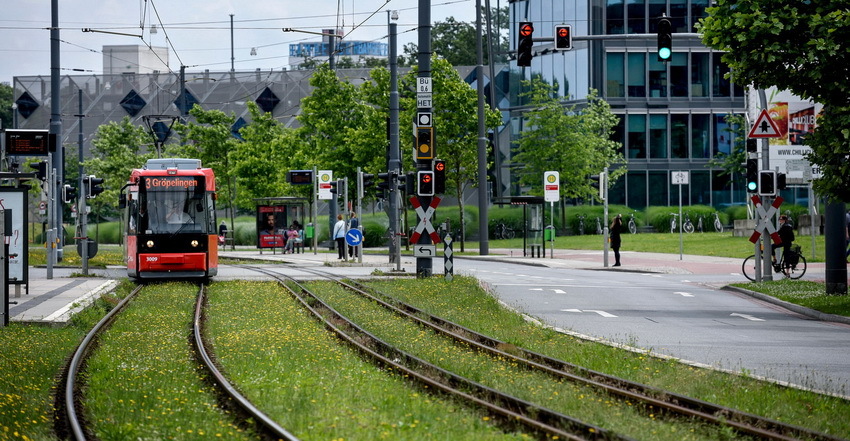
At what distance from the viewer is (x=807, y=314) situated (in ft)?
71.0

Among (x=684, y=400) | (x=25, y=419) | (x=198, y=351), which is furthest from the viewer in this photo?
(x=198, y=351)

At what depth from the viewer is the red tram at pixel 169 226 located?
2838 centimetres

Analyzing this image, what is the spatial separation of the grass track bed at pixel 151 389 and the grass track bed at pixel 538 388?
2719 millimetres

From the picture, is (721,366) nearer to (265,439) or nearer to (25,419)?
(265,439)

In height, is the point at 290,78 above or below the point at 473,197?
above

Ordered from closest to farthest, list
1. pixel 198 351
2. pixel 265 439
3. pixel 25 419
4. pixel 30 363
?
pixel 265 439, pixel 25 419, pixel 30 363, pixel 198 351

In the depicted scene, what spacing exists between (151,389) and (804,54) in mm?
13475

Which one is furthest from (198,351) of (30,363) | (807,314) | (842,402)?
(807,314)


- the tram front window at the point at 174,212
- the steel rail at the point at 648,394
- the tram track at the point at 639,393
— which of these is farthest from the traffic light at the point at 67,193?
the steel rail at the point at 648,394

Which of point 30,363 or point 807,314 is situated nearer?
point 30,363

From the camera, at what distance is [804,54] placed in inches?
787

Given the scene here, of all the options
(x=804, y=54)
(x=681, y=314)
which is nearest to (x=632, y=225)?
(x=681, y=314)

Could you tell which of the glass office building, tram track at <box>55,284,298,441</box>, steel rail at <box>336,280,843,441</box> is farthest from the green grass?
the glass office building

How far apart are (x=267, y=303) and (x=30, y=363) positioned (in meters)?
8.86
